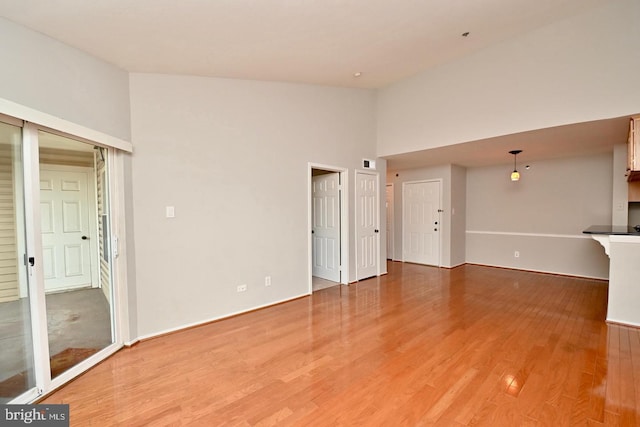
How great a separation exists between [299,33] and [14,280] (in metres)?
2.96

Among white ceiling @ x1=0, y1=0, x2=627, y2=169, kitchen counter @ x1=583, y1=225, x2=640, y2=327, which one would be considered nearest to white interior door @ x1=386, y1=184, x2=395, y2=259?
white ceiling @ x1=0, y1=0, x2=627, y2=169

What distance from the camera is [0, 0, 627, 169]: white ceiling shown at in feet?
6.72

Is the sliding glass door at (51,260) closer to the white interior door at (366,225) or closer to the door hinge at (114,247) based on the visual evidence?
the door hinge at (114,247)

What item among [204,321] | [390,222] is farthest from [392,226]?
[204,321]

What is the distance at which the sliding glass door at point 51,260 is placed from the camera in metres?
1.96

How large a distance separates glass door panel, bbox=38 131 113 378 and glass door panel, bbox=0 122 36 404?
19 centimetres

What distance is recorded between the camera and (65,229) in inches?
101

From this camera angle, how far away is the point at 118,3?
1.90 m

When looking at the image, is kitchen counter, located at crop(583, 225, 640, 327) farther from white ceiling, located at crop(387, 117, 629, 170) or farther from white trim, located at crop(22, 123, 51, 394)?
white trim, located at crop(22, 123, 51, 394)

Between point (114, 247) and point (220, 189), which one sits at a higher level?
point (220, 189)

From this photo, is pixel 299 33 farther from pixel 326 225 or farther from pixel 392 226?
pixel 392 226

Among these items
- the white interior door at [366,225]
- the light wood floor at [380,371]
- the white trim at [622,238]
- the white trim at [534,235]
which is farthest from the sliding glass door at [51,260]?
the white trim at [534,235]

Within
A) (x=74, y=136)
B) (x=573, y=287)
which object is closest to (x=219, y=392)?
(x=74, y=136)

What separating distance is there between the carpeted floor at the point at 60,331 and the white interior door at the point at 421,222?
5.74 metres
